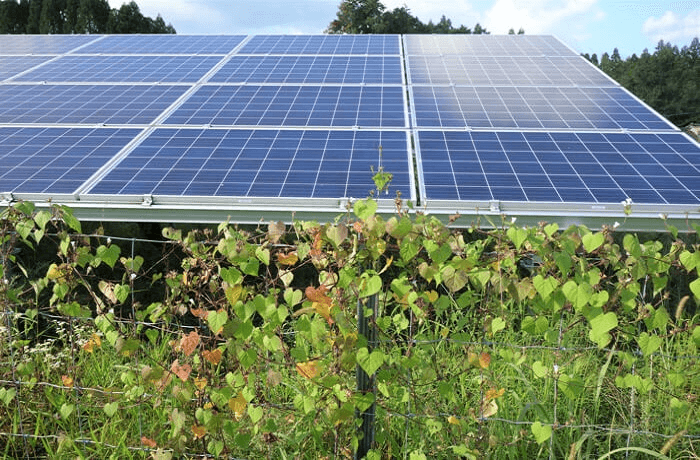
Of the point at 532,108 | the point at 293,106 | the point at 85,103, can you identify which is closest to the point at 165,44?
the point at 85,103

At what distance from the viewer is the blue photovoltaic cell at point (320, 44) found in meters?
13.1

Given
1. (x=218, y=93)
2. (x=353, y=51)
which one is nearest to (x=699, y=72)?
(x=353, y=51)

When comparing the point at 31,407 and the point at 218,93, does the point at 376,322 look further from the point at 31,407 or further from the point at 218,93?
the point at 218,93

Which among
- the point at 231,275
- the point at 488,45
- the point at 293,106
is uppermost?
the point at 488,45

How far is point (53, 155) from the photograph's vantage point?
705cm

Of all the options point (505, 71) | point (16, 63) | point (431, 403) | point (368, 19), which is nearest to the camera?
point (431, 403)

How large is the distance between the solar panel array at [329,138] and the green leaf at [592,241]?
29.5 inches

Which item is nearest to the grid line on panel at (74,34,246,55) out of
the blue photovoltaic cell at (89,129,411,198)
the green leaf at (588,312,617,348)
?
the blue photovoltaic cell at (89,129,411,198)

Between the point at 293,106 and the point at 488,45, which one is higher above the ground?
the point at 488,45

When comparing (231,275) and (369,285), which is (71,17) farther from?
(369,285)

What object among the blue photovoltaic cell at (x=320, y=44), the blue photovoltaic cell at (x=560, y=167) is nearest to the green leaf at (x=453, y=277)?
the blue photovoltaic cell at (x=560, y=167)

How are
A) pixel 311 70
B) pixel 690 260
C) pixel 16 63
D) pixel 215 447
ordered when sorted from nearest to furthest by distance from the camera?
pixel 690 260, pixel 215 447, pixel 311 70, pixel 16 63

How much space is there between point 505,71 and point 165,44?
26.3 feet

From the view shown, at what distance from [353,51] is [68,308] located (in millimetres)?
10320
